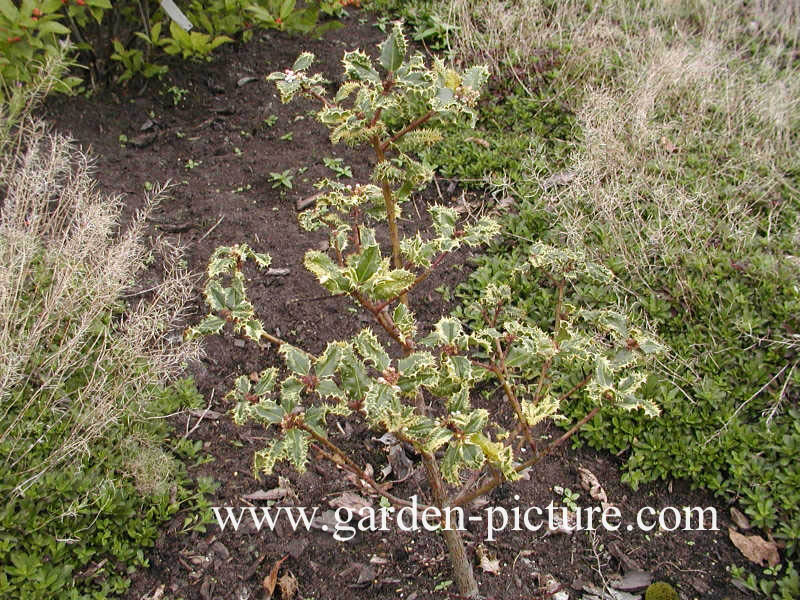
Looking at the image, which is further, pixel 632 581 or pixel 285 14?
pixel 285 14

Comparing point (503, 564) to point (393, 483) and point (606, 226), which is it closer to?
point (393, 483)

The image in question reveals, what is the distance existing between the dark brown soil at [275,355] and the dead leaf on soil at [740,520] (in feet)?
0.12

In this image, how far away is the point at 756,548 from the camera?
2.26m

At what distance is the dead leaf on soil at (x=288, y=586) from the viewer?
2.05 metres

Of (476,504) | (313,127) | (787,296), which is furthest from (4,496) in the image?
(787,296)

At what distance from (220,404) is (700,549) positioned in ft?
6.15

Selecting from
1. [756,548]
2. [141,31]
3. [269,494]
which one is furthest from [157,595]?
[141,31]

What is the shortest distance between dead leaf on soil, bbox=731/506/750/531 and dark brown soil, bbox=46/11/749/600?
0.04 meters

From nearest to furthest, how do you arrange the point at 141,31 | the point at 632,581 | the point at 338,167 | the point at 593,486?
the point at 632,581 < the point at 593,486 < the point at 338,167 < the point at 141,31

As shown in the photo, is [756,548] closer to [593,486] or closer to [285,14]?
[593,486]

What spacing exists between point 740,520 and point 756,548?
0.11 m

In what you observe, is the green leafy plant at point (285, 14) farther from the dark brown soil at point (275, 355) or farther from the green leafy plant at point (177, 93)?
the green leafy plant at point (177, 93)

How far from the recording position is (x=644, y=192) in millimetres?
3385

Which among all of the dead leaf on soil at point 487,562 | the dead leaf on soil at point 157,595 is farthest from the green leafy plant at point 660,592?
the dead leaf on soil at point 157,595
